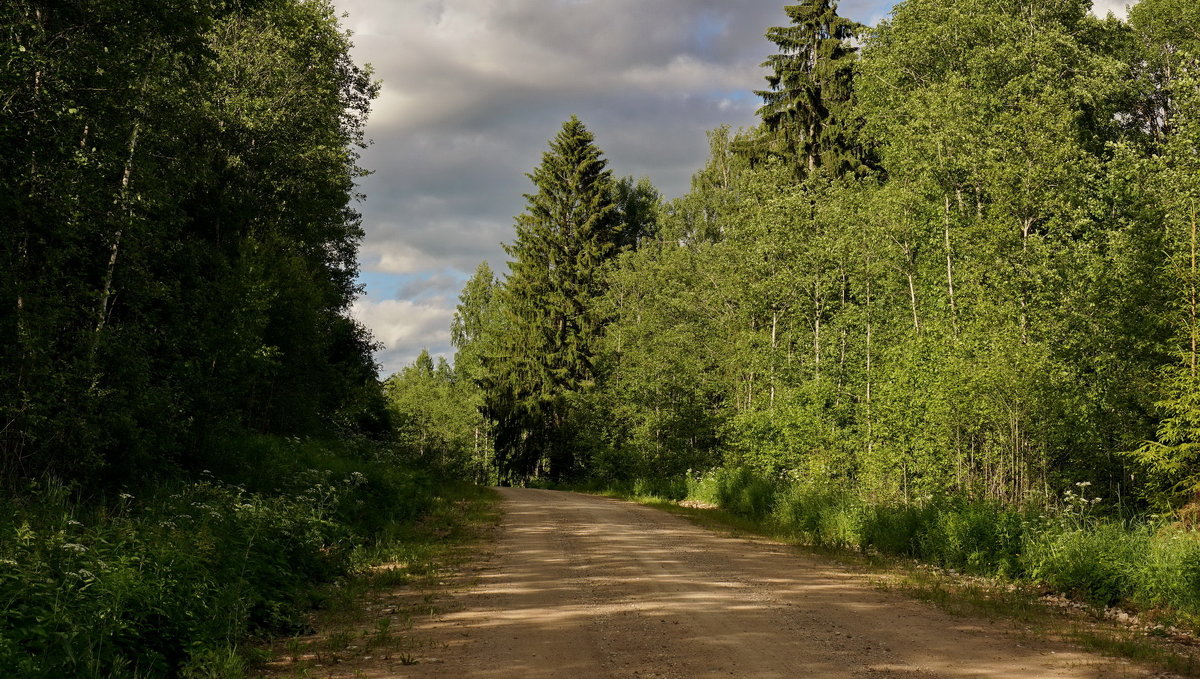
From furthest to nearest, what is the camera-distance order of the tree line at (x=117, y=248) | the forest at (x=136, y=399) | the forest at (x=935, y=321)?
the forest at (x=935, y=321)
the tree line at (x=117, y=248)
the forest at (x=136, y=399)

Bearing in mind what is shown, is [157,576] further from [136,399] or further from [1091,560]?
[1091,560]

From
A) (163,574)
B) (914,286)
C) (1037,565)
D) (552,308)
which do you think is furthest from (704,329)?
(163,574)

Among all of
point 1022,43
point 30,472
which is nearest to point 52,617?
point 30,472

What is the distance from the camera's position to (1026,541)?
10852 millimetres

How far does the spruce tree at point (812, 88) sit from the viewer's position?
32469 millimetres

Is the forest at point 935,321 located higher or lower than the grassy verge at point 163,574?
higher

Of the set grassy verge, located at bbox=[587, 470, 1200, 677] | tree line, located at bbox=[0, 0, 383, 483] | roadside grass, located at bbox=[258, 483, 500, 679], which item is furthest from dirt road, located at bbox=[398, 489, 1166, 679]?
tree line, located at bbox=[0, 0, 383, 483]

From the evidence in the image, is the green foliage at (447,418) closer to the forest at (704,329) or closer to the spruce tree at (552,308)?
the spruce tree at (552,308)

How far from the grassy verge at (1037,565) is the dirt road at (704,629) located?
0.72 m

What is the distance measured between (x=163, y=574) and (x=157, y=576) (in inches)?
5.9

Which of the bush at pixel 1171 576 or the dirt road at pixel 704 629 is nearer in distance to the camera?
the dirt road at pixel 704 629

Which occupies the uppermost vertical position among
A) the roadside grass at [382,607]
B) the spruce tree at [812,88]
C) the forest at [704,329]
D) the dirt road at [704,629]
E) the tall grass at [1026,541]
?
the spruce tree at [812,88]

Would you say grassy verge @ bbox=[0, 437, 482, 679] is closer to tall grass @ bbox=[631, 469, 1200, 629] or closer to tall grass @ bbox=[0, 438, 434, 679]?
tall grass @ bbox=[0, 438, 434, 679]

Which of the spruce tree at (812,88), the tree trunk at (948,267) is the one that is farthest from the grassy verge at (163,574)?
the spruce tree at (812,88)
